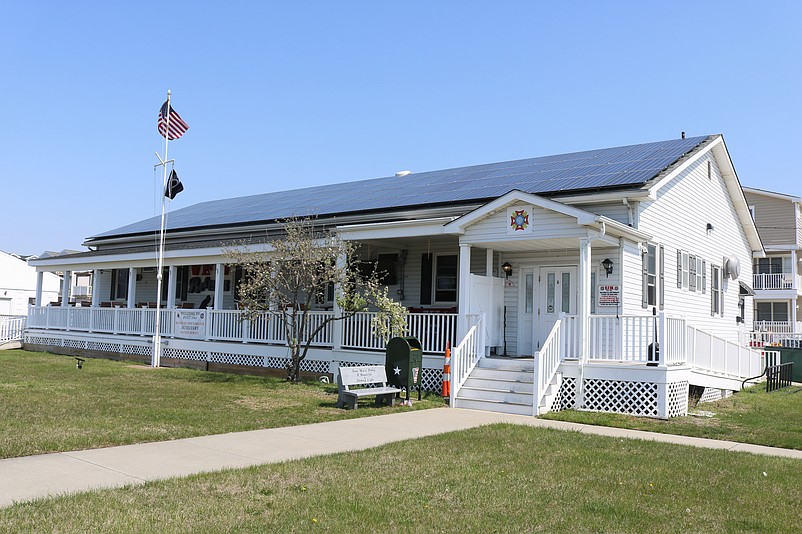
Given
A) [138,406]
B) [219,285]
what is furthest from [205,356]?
[138,406]

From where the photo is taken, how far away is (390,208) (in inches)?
753

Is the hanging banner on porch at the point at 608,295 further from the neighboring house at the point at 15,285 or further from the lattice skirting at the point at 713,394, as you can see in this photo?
the neighboring house at the point at 15,285

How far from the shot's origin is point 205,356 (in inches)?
818

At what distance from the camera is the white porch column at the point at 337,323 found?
1700 centimetres

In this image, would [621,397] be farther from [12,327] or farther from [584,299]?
[12,327]

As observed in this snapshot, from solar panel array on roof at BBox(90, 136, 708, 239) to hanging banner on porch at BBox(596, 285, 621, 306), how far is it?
7.33 ft

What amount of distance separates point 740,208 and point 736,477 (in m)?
18.6

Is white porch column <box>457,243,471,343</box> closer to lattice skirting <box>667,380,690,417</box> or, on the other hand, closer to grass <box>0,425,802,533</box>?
lattice skirting <box>667,380,690,417</box>

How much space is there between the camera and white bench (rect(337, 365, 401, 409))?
13.0 metres

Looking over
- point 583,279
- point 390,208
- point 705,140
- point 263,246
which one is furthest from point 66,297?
point 705,140

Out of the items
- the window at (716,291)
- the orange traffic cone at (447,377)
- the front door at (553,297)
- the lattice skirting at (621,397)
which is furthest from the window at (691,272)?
the orange traffic cone at (447,377)

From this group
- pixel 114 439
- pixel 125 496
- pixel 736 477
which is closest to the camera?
pixel 125 496

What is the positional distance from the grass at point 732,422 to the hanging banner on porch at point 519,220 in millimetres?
3762

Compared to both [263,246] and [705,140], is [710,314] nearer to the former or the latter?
[705,140]
